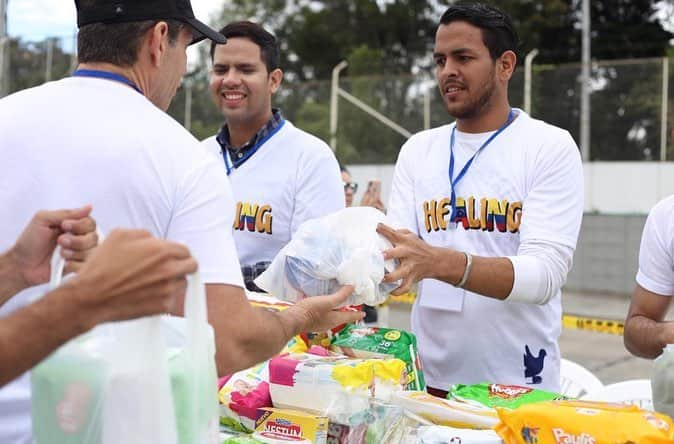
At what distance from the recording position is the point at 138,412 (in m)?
1.63

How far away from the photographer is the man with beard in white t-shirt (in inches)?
120

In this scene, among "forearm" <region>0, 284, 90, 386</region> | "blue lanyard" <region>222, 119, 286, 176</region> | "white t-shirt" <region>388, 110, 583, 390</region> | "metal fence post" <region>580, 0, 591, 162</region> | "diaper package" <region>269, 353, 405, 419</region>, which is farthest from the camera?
"metal fence post" <region>580, 0, 591, 162</region>

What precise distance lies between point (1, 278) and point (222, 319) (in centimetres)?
50

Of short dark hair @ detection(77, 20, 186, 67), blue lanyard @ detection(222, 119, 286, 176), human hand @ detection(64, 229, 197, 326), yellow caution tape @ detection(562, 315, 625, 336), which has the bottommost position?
yellow caution tape @ detection(562, 315, 625, 336)

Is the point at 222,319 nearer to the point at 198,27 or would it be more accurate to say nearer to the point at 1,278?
the point at 1,278

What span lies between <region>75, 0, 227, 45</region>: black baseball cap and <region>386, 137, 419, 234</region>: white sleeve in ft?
4.73

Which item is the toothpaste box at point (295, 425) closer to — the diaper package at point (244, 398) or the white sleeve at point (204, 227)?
the diaper package at point (244, 398)

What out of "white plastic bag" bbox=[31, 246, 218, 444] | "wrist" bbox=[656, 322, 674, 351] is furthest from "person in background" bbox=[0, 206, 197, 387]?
"wrist" bbox=[656, 322, 674, 351]

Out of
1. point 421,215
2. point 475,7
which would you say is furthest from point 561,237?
point 475,7

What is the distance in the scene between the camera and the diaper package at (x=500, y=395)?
2.38 meters

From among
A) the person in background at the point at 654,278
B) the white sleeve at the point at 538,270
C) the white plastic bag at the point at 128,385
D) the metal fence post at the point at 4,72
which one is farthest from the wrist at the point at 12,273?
the metal fence post at the point at 4,72

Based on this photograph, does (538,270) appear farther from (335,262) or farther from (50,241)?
(50,241)

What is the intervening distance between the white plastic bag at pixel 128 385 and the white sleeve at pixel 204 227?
9.5 inches

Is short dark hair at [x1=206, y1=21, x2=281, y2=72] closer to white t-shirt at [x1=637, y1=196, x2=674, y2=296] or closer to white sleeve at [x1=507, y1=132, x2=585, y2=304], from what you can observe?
white sleeve at [x1=507, y1=132, x2=585, y2=304]
